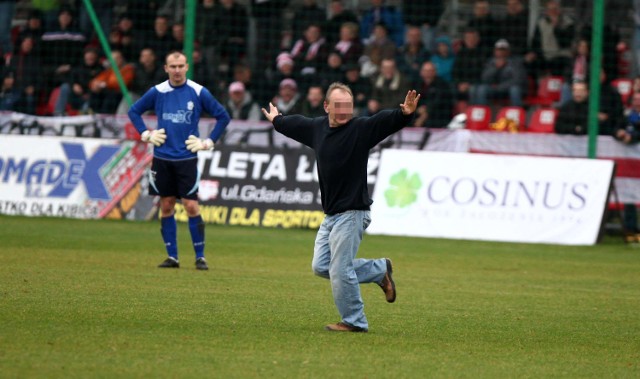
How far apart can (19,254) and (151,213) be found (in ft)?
19.3

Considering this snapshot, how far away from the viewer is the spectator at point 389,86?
22078mm

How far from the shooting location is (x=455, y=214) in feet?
61.8

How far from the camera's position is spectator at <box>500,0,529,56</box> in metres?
22.9

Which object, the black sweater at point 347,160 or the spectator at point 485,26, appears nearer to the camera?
the black sweater at point 347,160

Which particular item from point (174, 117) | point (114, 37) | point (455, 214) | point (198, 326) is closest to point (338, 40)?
point (114, 37)

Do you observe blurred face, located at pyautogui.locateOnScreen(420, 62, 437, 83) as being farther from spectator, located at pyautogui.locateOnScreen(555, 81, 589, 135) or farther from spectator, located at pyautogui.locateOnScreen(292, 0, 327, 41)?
spectator, located at pyautogui.locateOnScreen(292, 0, 327, 41)

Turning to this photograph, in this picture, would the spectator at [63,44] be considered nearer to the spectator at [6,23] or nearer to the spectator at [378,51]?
the spectator at [6,23]

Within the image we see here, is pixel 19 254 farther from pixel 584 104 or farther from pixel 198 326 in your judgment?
pixel 584 104

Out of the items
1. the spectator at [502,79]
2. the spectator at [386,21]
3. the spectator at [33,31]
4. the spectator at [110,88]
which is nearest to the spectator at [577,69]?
the spectator at [502,79]

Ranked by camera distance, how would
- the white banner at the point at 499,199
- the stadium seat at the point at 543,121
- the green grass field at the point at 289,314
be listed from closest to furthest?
1. the green grass field at the point at 289,314
2. the white banner at the point at 499,199
3. the stadium seat at the point at 543,121

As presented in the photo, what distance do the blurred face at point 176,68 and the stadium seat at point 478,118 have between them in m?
9.13

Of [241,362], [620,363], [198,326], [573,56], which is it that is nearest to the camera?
[241,362]

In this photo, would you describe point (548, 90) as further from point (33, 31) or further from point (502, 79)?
point (33, 31)

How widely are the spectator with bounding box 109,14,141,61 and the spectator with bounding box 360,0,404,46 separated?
436 centimetres
